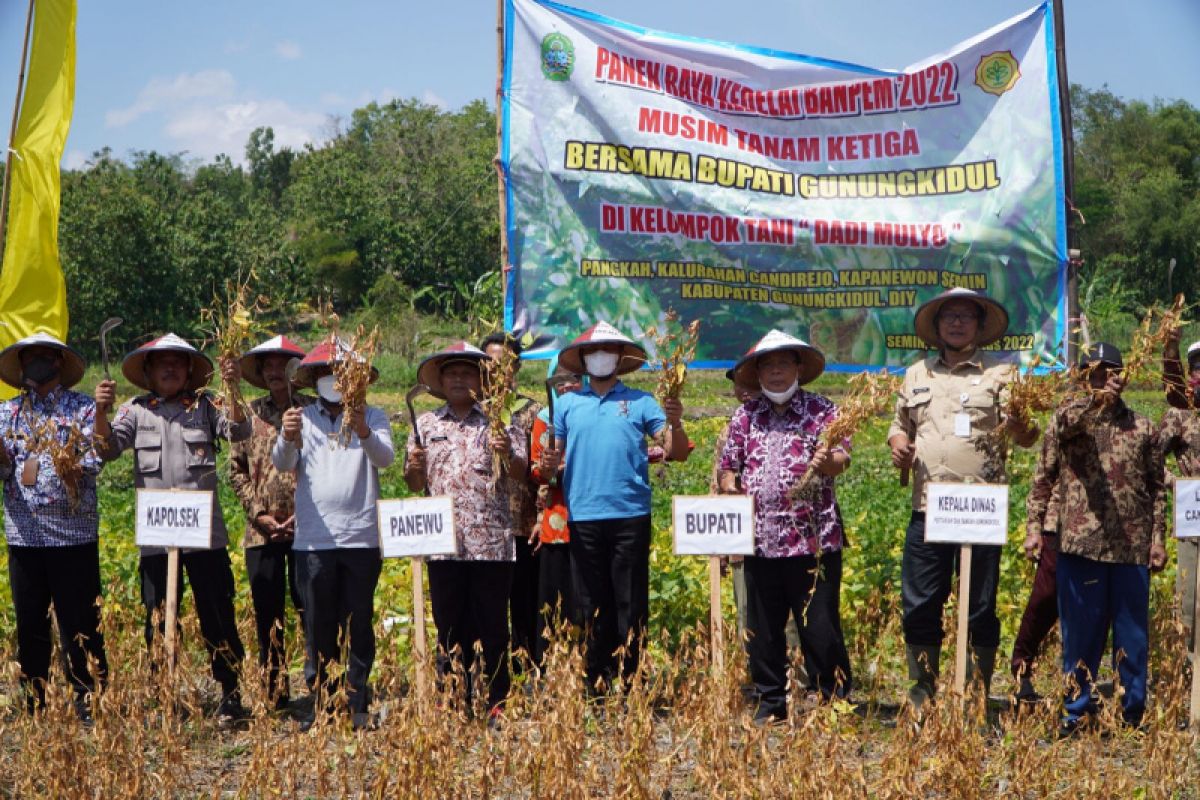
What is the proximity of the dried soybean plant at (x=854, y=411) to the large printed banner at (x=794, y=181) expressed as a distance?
2114 mm

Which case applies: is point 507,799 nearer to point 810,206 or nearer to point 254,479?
point 254,479

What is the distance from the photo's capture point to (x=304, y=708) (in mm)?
6359

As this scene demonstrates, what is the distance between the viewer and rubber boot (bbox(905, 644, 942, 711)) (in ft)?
19.5

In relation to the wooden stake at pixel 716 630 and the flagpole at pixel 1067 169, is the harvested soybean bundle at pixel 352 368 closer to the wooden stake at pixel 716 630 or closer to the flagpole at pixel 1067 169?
the wooden stake at pixel 716 630

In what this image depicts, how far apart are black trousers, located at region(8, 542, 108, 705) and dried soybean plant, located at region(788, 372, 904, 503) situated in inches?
135

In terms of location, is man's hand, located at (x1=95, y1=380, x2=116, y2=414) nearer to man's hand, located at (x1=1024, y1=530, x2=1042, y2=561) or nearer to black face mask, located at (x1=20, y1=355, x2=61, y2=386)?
black face mask, located at (x1=20, y1=355, x2=61, y2=386)

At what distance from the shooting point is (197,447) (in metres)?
6.03

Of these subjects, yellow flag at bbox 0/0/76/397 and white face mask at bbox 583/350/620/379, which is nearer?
white face mask at bbox 583/350/620/379

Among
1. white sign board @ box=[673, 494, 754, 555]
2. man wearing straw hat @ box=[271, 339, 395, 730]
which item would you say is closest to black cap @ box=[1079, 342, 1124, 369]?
white sign board @ box=[673, 494, 754, 555]

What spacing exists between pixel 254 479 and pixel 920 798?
143 inches

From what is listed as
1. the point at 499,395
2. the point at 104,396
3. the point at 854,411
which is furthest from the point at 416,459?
the point at 854,411

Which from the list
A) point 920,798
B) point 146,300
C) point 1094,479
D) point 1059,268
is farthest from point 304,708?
point 146,300

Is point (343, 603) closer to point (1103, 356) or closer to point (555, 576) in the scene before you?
point (555, 576)

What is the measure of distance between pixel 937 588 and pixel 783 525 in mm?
842
